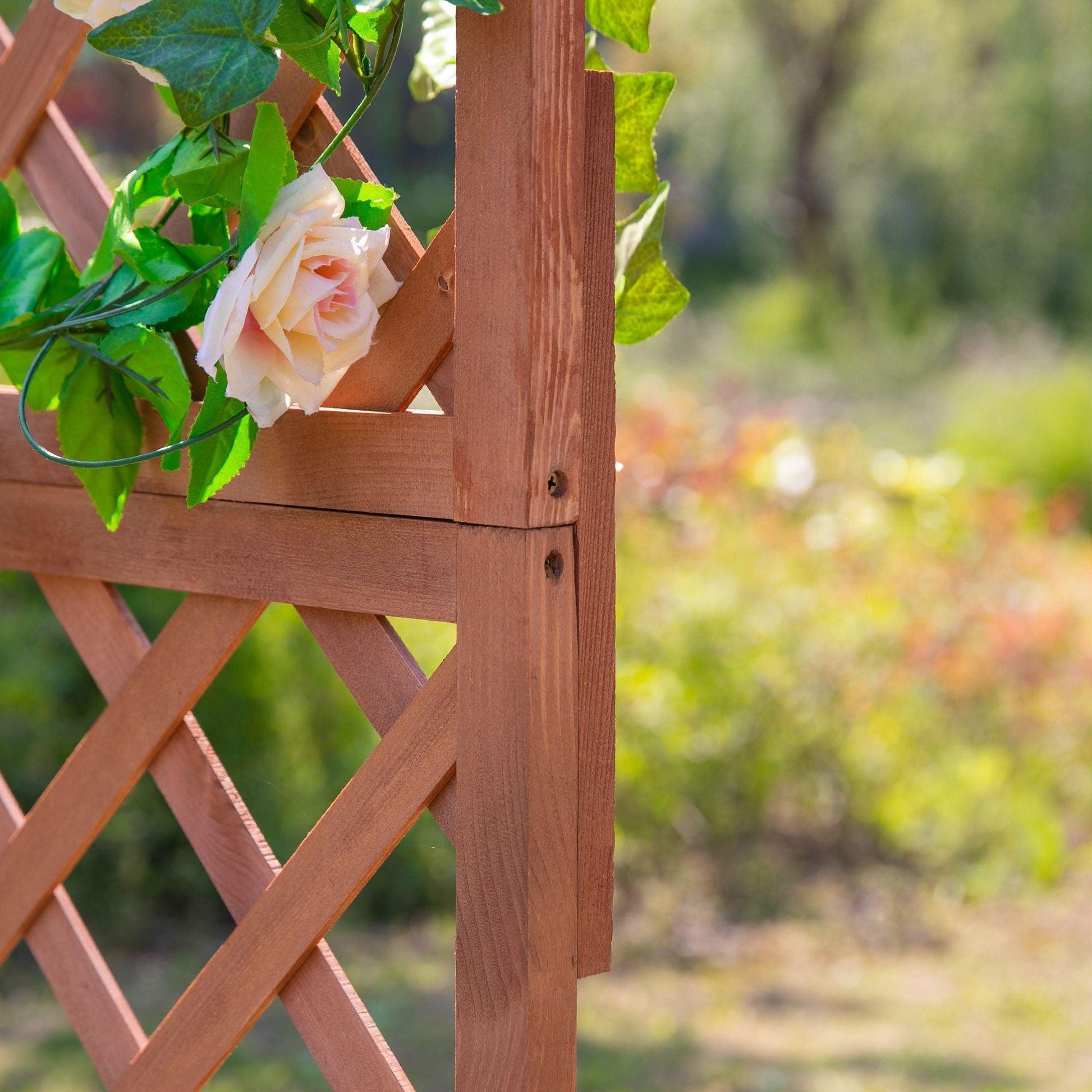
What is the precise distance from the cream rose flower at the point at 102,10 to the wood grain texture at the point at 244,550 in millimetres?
255

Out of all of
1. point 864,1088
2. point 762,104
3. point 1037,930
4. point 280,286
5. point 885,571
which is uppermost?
point 762,104

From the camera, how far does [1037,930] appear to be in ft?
9.98

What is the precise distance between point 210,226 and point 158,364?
3.4 inches

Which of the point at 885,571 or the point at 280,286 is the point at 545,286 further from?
the point at 885,571

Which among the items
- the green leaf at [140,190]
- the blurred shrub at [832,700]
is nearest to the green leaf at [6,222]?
the green leaf at [140,190]

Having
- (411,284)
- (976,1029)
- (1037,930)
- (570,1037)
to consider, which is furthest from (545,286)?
(1037,930)

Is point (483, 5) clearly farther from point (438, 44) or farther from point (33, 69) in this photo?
point (33, 69)

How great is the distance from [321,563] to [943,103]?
13498mm

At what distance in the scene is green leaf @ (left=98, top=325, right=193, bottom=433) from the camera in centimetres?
74

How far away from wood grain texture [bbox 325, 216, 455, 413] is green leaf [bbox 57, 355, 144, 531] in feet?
0.47

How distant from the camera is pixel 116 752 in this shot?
0.90m

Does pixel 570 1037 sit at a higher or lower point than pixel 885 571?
lower

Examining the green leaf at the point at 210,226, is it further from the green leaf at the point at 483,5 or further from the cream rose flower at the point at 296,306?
the green leaf at the point at 483,5

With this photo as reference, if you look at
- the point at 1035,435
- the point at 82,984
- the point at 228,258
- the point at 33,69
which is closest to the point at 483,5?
the point at 228,258
